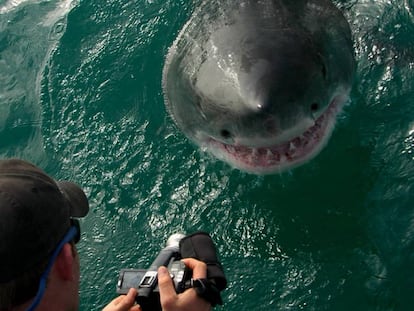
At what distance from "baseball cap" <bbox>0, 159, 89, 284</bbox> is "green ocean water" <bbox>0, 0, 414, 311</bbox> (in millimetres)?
1842

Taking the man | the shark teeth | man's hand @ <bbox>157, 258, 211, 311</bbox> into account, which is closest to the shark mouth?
the shark teeth

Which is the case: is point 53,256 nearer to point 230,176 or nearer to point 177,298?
point 177,298

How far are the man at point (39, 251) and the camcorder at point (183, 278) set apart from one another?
0.03 m

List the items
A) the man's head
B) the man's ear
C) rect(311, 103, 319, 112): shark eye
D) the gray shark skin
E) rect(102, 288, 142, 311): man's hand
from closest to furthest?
the man's head, the man's ear, rect(102, 288, 142, 311): man's hand, the gray shark skin, rect(311, 103, 319, 112): shark eye

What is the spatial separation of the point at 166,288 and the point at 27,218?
1.57ft

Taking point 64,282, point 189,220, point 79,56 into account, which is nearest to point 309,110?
point 189,220

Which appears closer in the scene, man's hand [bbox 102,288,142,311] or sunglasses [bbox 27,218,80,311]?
sunglasses [bbox 27,218,80,311]

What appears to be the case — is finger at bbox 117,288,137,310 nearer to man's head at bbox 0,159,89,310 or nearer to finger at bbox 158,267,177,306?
finger at bbox 158,267,177,306

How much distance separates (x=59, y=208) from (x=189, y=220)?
206cm

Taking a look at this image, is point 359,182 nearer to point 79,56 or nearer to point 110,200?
point 110,200

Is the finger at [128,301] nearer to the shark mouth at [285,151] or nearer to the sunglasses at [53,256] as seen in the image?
the sunglasses at [53,256]

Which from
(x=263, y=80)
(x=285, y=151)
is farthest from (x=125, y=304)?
(x=285, y=151)

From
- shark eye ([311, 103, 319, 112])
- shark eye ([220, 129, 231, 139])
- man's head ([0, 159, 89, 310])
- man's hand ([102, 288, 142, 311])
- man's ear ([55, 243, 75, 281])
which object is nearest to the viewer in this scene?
man's head ([0, 159, 89, 310])

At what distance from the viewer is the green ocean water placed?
3400 millimetres
